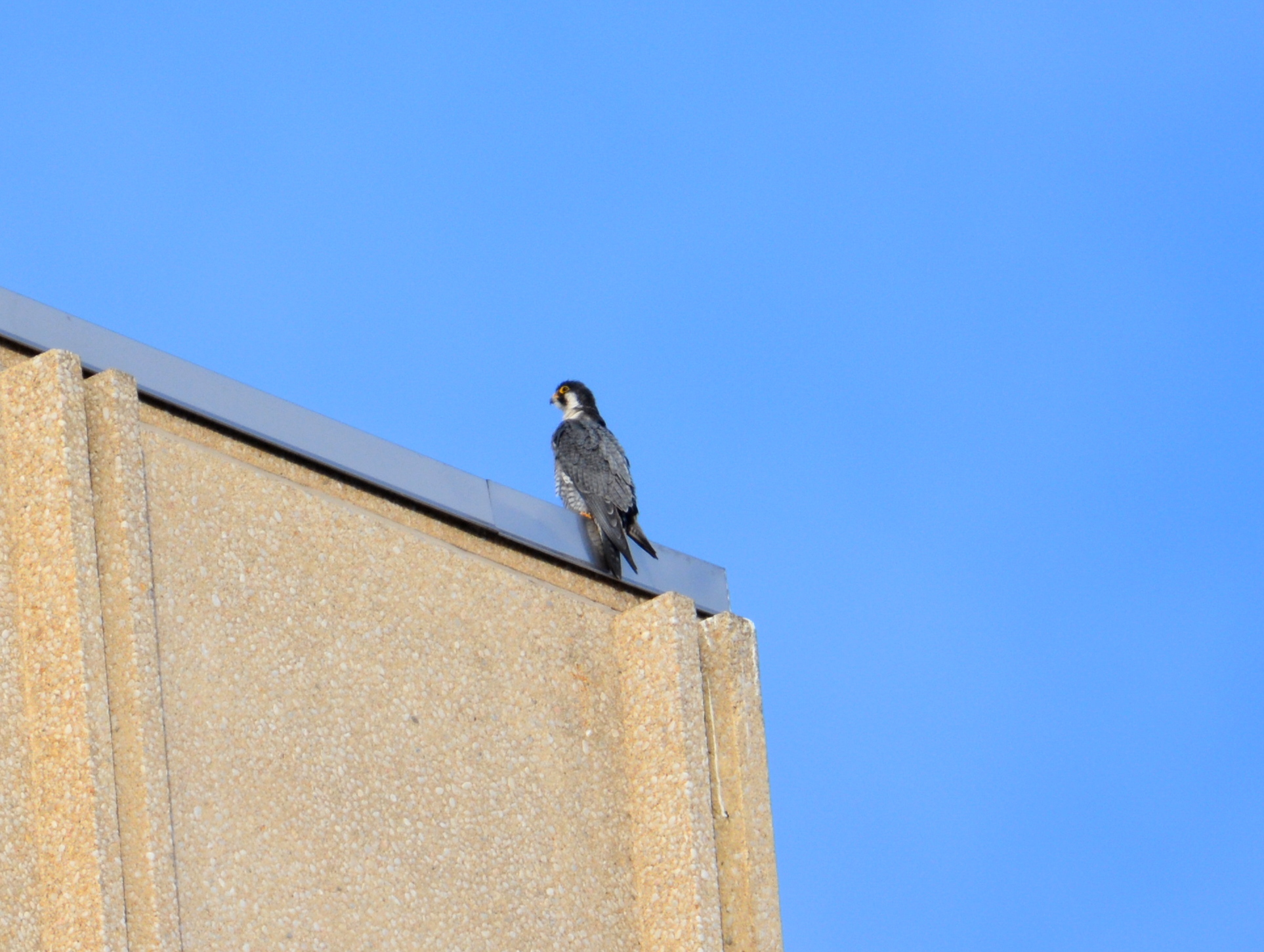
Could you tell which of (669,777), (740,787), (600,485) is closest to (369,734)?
(669,777)

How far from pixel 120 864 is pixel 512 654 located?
6.59 feet

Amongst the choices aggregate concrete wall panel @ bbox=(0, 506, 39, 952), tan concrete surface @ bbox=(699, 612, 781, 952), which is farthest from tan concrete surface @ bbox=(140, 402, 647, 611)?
aggregate concrete wall panel @ bbox=(0, 506, 39, 952)

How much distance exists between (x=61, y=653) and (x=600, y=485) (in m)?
3.15

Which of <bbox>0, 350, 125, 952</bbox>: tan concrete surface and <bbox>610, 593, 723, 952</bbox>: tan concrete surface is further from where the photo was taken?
<bbox>610, 593, 723, 952</bbox>: tan concrete surface

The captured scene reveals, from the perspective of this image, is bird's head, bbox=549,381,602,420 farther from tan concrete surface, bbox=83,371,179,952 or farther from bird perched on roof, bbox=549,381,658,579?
tan concrete surface, bbox=83,371,179,952

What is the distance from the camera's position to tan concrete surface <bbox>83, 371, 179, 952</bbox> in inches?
204

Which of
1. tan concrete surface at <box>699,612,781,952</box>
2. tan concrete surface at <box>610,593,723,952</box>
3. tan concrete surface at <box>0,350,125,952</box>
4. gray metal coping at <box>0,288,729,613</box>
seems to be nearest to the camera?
tan concrete surface at <box>0,350,125,952</box>

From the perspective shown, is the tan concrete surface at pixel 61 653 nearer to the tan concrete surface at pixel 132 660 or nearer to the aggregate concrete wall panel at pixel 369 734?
the tan concrete surface at pixel 132 660

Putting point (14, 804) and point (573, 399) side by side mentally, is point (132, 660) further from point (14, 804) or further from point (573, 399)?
point (573, 399)

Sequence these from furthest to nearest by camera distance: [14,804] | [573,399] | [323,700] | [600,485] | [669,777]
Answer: [573,399]
[600,485]
[669,777]
[323,700]
[14,804]

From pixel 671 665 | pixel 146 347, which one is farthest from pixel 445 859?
pixel 146 347

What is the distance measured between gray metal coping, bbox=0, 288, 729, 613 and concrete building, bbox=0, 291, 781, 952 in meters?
0.01

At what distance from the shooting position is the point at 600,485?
26.5 ft

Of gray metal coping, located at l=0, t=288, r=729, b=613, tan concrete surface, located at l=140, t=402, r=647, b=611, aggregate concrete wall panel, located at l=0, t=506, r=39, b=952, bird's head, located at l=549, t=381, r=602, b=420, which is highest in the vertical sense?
bird's head, located at l=549, t=381, r=602, b=420
